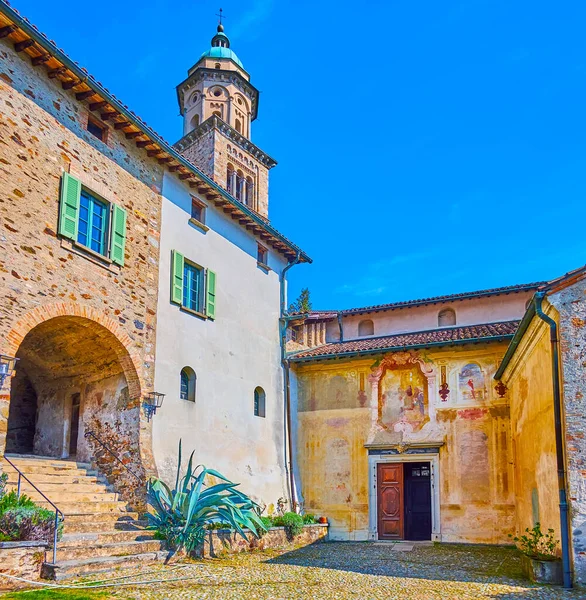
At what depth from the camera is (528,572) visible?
11.3 m

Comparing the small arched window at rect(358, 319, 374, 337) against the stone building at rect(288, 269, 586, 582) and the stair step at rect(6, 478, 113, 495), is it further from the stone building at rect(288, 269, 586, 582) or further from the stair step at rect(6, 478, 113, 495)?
the stair step at rect(6, 478, 113, 495)

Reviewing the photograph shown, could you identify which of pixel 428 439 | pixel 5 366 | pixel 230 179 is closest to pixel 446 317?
pixel 428 439

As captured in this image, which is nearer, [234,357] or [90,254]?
[90,254]

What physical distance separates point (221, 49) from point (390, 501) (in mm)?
27863

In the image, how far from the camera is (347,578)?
11.1m

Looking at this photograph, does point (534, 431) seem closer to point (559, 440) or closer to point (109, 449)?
point (559, 440)

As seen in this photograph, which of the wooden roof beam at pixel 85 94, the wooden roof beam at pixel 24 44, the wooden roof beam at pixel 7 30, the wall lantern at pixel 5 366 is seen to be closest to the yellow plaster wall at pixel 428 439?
the wooden roof beam at pixel 85 94

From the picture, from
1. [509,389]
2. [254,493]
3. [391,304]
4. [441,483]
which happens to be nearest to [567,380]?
[509,389]

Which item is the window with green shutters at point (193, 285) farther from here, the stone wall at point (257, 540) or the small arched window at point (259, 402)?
the stone wall at point (257, 540)

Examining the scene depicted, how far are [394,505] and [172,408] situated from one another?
7317mm

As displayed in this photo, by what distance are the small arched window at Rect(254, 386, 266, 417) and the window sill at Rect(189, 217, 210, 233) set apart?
4.83m

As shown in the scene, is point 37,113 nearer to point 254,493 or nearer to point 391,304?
point 254,493

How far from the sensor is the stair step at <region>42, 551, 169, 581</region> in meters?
9.52

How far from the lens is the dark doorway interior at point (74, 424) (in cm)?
1558
